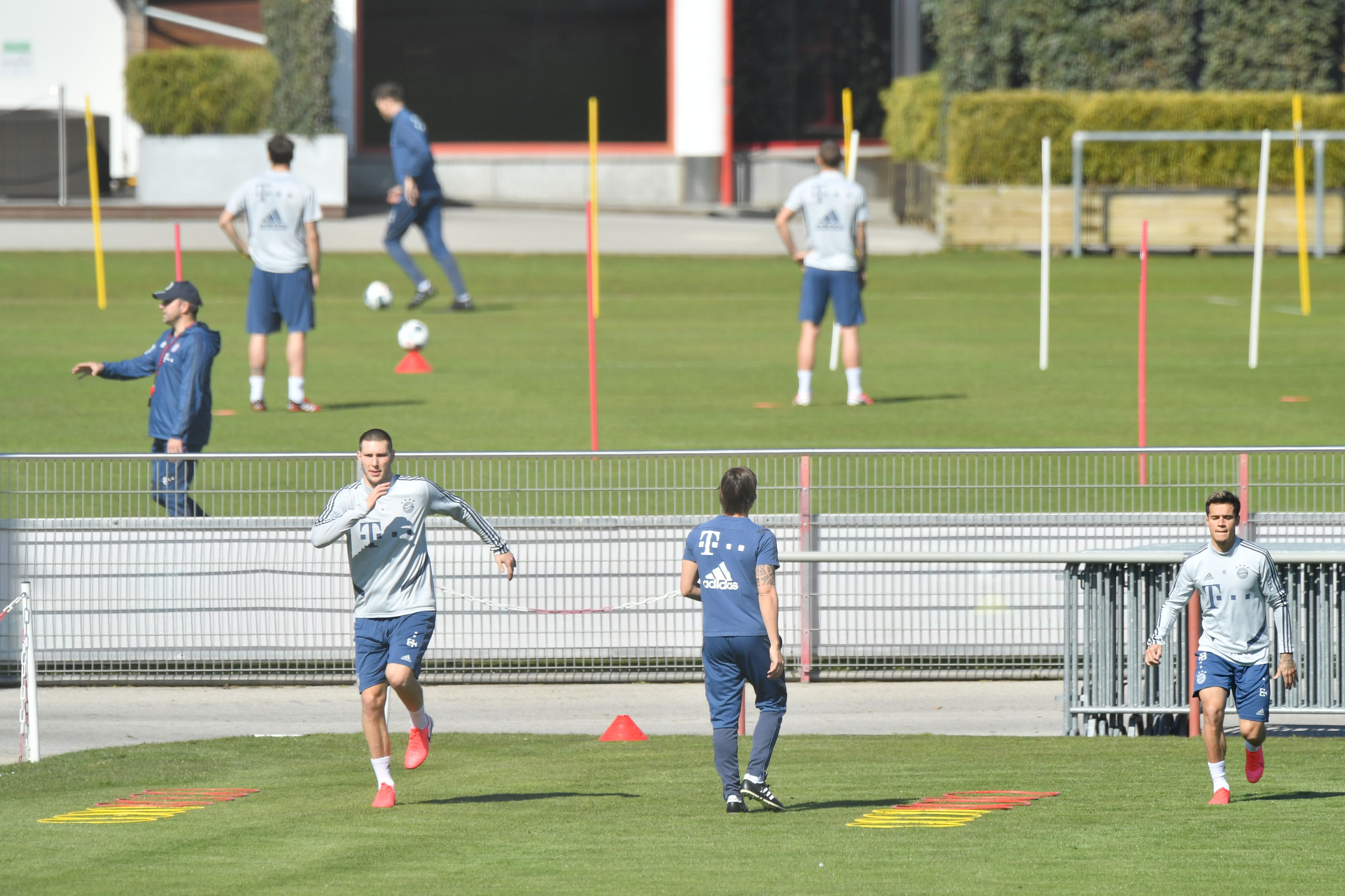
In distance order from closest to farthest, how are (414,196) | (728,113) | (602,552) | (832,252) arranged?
(602,552)
(832,252)
(414,196)
(728,113)

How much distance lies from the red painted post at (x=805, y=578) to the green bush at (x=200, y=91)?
21953mm

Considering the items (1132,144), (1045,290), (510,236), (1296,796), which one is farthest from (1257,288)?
(510,236)

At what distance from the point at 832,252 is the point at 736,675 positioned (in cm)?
818

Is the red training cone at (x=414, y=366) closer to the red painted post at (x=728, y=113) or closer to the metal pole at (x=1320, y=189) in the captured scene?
the metal pole at (x=1320, y=189)

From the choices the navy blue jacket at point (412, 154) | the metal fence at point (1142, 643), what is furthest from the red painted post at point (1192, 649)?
the navy blue jacket at point (412, 154)

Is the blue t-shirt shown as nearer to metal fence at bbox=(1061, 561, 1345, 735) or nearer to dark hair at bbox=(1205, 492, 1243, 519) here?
dark hair at bbox=(1205, 492, 1243, 519)

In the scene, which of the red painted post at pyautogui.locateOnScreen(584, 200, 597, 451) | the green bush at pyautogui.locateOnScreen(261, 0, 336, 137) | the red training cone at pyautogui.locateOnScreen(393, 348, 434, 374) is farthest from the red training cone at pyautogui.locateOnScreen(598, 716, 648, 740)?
the green bush at pyautogui.locateOnScreen(261, 0, 336, 137)

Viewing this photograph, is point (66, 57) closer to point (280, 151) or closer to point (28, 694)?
point (280, 151)

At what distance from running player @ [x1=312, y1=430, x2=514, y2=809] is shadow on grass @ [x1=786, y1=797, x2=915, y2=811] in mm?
1683

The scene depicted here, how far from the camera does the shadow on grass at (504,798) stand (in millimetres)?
8562

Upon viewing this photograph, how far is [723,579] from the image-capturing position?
8.16m

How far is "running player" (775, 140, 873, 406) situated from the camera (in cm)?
1586

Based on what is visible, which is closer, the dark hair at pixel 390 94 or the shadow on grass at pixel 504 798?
the shadow on grass at pixel 504 798

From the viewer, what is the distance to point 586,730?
11.3 metres
